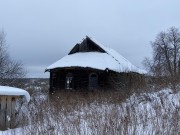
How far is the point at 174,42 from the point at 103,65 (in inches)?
1149

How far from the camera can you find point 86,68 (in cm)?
2812

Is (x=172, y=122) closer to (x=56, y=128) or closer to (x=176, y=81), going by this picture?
(x=56, y=128)

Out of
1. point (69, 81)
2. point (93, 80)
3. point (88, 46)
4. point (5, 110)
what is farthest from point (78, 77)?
point (5, 110)

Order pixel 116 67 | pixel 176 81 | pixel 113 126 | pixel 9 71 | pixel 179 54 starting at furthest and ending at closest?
1. pixel 179 54
2. pixel 9 71
3. pixel 116 67
4. pixel 176 81
5. pixel 113 126

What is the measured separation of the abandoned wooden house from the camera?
28.0 meters

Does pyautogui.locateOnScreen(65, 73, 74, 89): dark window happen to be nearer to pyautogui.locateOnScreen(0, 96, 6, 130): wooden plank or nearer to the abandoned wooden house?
the abandoned wooden house

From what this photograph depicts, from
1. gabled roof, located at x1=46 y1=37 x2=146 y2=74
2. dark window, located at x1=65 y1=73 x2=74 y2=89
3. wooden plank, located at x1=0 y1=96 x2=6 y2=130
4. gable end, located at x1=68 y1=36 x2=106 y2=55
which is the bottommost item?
wooden plank, located at x1=0 y1=96 x2=6 y2=130

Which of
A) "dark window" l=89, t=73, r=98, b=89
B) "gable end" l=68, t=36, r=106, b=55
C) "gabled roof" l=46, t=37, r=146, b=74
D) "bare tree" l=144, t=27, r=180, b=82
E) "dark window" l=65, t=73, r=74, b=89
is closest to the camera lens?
"gabled roof" l=46, t=37, r=146, b=74

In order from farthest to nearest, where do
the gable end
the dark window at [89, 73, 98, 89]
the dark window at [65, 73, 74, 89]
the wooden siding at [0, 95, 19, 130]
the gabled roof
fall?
the gable end < the dark window at [65, 73, 74, 89] < the dark window at [89, 73, 98, 89] < the gabled roof < the wooden siding at [0, 95, 19, 130]

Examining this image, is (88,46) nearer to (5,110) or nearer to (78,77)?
(78,77)

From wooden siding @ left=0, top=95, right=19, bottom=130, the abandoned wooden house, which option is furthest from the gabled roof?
wooden siding @ left=0, top=95, right=19, bottom=130

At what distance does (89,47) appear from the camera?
31.5 metres

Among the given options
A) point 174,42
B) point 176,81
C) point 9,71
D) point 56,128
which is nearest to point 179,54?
point 174,42

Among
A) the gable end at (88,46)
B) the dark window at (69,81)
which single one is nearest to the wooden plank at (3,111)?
the dark window at (69,81)
